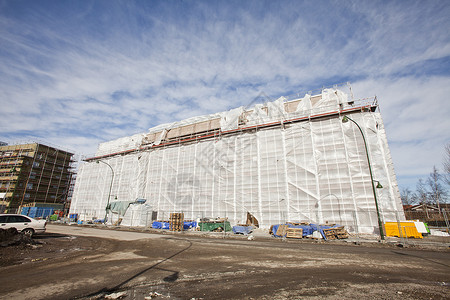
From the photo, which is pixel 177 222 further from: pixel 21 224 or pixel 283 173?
pixel 21 224

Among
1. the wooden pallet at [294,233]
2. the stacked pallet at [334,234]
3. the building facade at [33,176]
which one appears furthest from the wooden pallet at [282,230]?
the building facade at [33,176]

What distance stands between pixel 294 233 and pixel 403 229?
8047 mm

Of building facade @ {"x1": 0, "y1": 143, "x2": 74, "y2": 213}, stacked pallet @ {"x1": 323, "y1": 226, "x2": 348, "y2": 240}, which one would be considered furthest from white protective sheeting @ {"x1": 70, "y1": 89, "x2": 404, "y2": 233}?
building facade @ {"x1": 0, "y1": 143, "x2": 74, "y2": 213}

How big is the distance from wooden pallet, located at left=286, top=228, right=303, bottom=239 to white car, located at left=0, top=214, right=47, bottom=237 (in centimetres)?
1613

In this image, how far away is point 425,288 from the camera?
4.78 meters

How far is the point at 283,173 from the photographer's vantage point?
20969 mm

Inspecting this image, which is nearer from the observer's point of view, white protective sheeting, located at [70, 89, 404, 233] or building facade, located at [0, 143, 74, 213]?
white protective sheeting, located at [70, 89, 404, 233]

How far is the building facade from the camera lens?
50344 millimetres

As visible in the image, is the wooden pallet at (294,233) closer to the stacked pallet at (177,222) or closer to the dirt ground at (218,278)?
the dirt ground at (218,278)

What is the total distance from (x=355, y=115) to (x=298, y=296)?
20262 mm

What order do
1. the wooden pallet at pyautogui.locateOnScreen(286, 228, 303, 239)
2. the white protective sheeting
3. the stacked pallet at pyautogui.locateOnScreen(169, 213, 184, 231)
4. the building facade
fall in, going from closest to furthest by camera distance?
the wooden pallet at pyautogui.locateOnScreen(286, 228, 303, 239), the white protective sheeting, the stacked pallet at pyautogui.locateOnScreen(169, 213, 184, 231), the building facade

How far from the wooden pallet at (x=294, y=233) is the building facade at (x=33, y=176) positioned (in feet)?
176

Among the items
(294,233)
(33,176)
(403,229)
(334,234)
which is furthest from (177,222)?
(33,176)

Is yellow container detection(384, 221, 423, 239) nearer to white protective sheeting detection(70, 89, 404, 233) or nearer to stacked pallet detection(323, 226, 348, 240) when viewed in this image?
white protective sheeting detection(70, 89, 404, 233)
